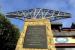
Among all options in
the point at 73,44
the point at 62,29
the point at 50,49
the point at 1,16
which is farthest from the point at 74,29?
the point at 50,49

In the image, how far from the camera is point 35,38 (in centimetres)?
1916

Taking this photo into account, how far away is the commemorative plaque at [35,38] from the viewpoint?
60.1 feet

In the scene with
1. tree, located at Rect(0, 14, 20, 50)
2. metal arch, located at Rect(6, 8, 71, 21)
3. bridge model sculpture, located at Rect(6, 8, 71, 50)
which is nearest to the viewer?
bridge model sculpture, located at Rect(6, 8, 71, 50)

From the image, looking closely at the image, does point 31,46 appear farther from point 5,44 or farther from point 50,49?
point 5,44

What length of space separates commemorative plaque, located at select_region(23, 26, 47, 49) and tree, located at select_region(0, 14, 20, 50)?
22.3ft

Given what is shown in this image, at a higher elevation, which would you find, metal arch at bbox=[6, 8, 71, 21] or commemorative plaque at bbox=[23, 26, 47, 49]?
metal arch at bbox=[6, 8, 71, 21]

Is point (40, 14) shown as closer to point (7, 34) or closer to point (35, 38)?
point (7, 34)

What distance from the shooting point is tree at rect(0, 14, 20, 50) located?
27.0m

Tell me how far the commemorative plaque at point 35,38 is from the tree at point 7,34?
6805 millimetres

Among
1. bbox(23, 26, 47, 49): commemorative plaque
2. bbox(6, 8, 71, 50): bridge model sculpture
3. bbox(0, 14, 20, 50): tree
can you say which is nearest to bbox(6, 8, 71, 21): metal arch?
bbox(0, 14, 20, 50): tree

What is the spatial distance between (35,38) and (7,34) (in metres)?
8.81

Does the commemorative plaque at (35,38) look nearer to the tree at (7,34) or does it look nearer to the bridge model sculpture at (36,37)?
the bridge model sculpture at (36,37)

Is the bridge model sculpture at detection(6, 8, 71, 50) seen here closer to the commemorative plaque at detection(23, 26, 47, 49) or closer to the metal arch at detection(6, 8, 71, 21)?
the commemorative plaque at detection(23, 26, 47, 49)

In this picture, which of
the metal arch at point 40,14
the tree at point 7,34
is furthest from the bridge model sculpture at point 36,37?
the metal arch at point 40,14
